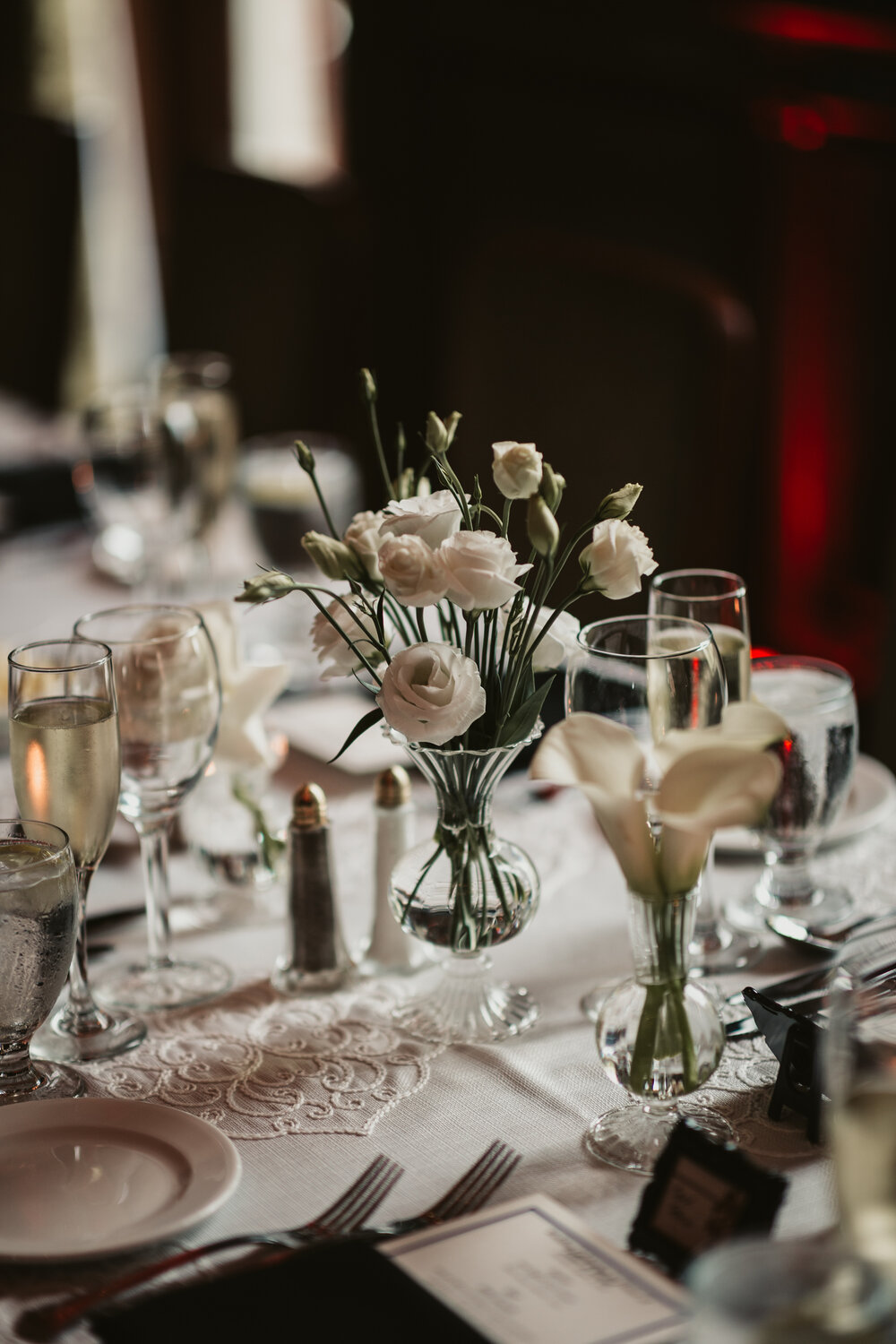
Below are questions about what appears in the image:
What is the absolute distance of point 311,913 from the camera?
38.0 inches

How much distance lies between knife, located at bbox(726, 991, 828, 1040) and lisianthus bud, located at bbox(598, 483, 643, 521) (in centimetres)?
31

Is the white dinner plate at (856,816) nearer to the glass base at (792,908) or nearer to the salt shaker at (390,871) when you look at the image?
the glass base at (792,908)

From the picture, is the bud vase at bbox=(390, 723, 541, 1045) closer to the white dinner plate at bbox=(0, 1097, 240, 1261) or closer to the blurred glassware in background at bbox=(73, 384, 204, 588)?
the white dinner plate at bbox=(0, 1097, 240, 1261)

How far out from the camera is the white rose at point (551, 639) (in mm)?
845

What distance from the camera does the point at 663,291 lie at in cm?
177

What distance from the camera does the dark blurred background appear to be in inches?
77.0

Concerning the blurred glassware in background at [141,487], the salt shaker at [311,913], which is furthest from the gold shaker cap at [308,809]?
the blurred glassware in background at [141,487]

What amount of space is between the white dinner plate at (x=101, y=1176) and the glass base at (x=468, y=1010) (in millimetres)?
193

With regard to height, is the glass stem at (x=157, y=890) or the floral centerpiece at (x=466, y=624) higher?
the floral centerpiece at (x=466, y=624)

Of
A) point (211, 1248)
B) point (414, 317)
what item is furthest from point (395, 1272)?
point (414, 317)

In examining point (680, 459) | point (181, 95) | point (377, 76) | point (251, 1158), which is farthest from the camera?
point (181, 95)

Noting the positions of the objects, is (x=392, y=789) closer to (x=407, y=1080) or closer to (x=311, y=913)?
(x=311, y=913)

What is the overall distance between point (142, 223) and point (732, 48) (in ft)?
9.14

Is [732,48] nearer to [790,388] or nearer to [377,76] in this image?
[790,388]
